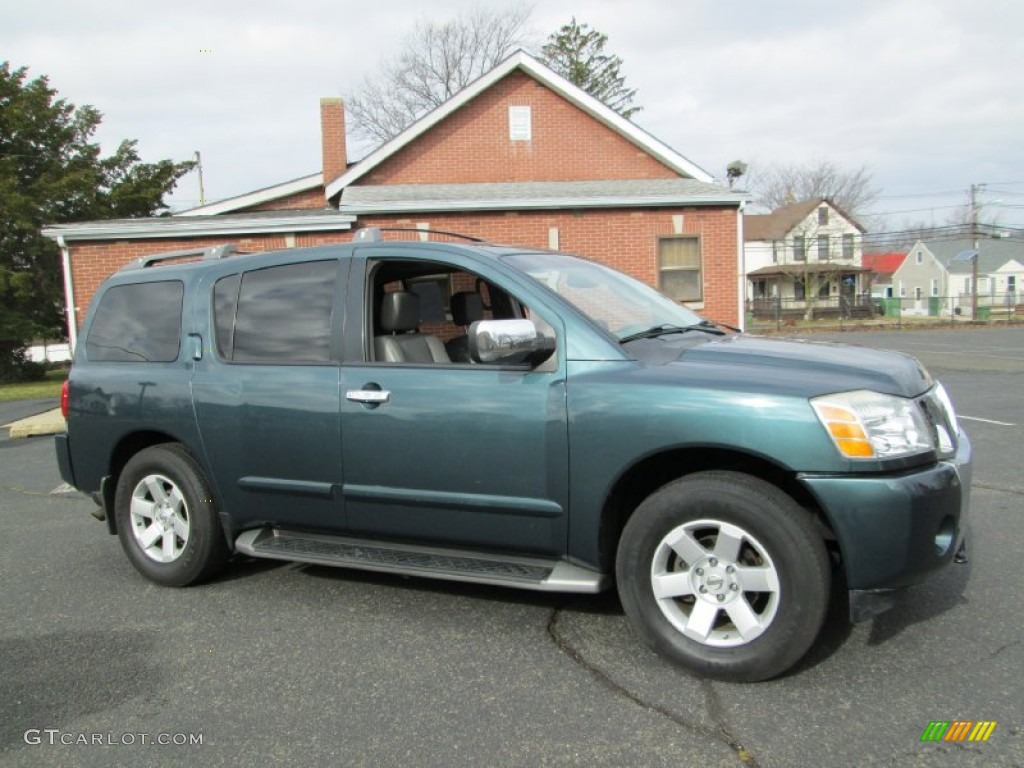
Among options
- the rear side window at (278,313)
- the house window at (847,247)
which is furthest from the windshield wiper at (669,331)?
the house window at (847,247)

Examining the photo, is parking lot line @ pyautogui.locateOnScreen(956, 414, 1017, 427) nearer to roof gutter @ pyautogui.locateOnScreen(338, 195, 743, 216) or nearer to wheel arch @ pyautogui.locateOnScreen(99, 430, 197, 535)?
roof gutter @ pyautogui.locateOnScreen(338, 195, 743, 216)

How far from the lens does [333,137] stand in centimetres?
1780

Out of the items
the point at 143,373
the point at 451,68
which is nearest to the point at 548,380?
the point at 143,373

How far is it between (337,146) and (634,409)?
16.3 m

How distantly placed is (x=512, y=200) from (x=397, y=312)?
11009mm

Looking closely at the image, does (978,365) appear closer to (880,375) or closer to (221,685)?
(880,375)

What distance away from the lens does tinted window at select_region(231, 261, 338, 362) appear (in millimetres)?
3945

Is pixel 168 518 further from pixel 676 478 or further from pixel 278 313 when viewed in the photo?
pixel 676 478

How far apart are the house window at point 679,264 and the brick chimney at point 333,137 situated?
25.4ft

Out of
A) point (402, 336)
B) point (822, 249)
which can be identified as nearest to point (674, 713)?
point (402, 336)

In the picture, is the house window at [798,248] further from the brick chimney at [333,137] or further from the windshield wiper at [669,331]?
the windshield wiper at [669,331]

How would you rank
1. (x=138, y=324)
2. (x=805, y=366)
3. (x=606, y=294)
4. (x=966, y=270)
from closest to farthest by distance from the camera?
1. (x=805, y=366)
2. (x=606, y=294)
3. (x=138, y=324)
4. (x=966, y=270)

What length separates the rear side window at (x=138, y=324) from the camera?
4371mm

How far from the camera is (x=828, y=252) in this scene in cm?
5316
